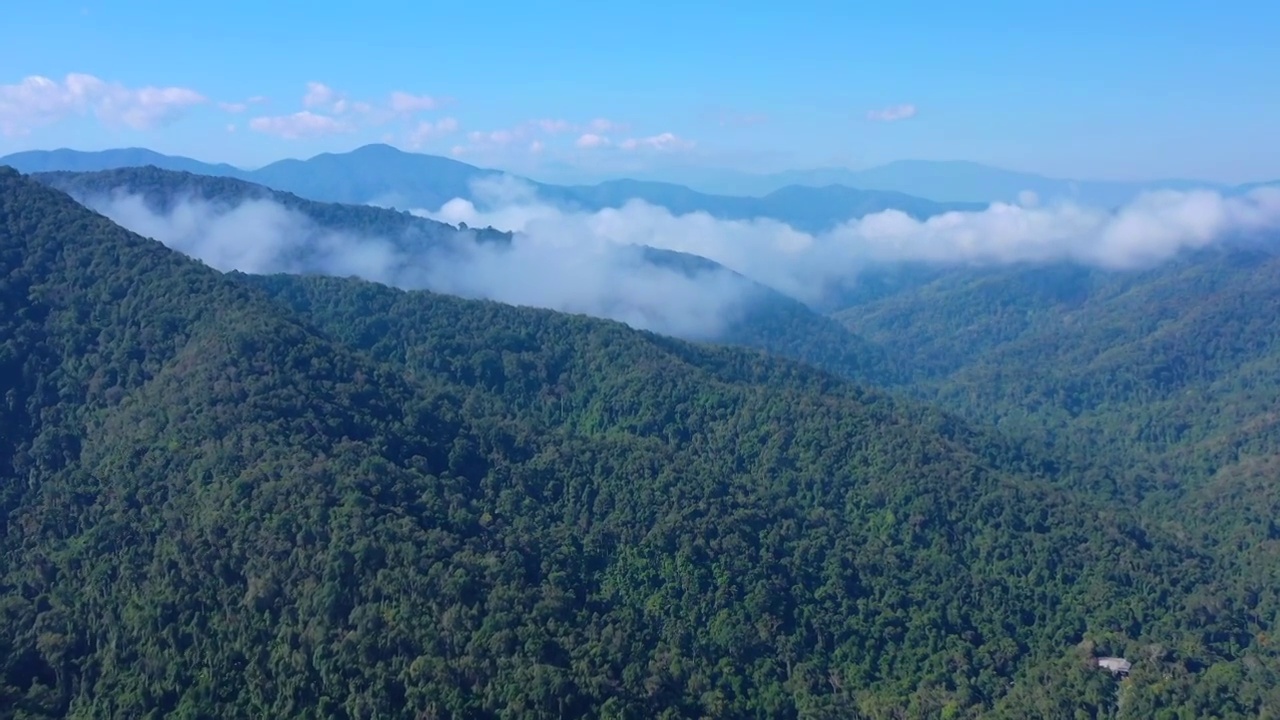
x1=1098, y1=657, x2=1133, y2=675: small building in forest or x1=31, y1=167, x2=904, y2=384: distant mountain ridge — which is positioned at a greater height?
x1=31, y1=167, x2=904, y2=384: distant mountain ridge

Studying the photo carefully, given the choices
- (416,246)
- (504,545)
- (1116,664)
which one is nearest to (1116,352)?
(416,246)

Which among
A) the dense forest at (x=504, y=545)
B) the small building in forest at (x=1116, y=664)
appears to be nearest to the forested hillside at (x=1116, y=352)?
the dense forest at (x=504, y=545)

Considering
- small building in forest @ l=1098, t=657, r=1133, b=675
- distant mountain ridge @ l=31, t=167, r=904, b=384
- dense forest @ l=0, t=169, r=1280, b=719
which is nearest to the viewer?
dense forest @ l=0, t=169, r=1280, b=719

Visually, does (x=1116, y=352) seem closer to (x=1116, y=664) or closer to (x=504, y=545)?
(x=1116, y=664)

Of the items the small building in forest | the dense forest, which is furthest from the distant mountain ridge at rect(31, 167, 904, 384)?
the small building in forest

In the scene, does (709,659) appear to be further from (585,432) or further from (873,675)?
(585,432)

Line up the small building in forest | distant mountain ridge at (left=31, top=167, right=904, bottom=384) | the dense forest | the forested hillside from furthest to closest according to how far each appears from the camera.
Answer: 1. distant mountain ridge at (left=31, top=167, right=904, bottom=384)
2. the forested hillside
3. the small building in forest
4. the dense forest

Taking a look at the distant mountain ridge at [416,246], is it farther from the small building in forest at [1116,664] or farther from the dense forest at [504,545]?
the small building in forest at [1116,664]

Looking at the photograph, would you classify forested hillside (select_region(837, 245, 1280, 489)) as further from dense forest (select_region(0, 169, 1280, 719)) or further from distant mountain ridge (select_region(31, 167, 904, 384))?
dense forest (select_region(0, 169, 1280, 719))
